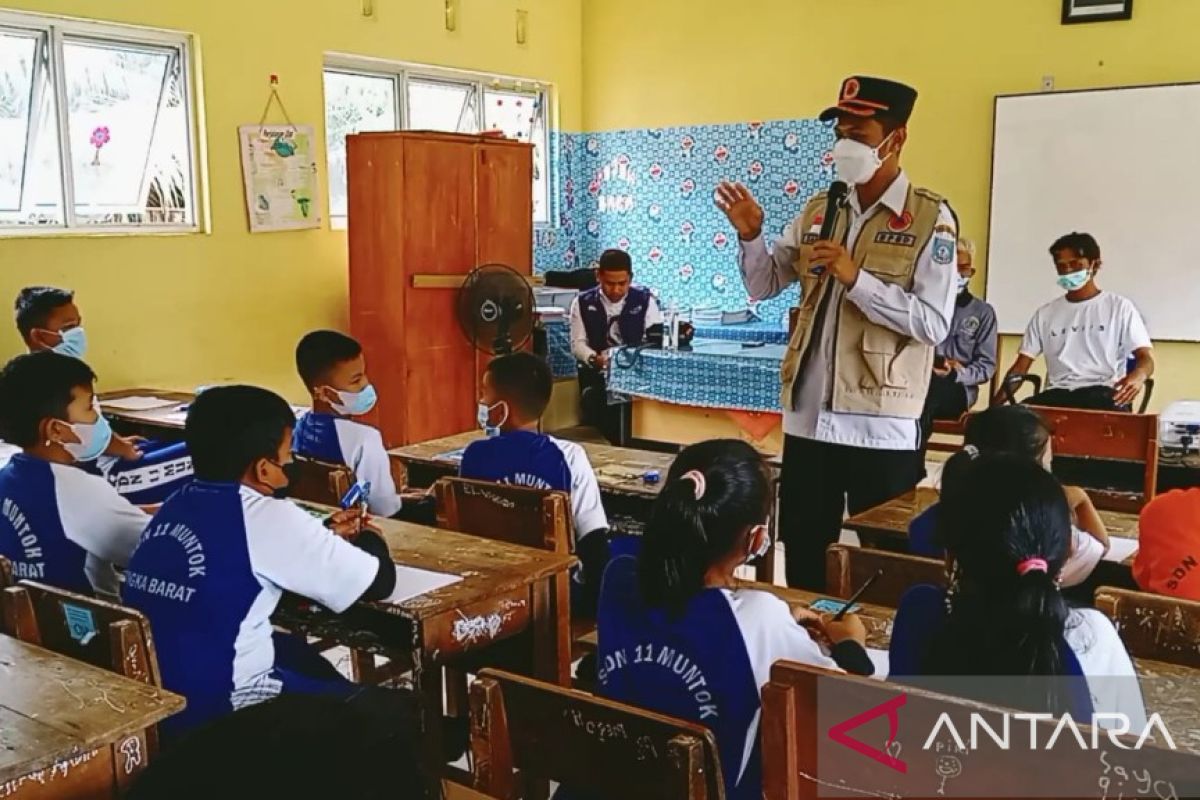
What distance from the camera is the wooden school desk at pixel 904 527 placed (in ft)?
7.63

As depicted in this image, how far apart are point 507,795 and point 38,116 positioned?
4.24 metres

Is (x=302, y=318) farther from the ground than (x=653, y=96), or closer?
closer

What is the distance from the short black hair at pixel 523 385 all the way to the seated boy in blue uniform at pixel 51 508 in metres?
0.91

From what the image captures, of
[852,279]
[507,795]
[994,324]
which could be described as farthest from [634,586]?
[994,324]

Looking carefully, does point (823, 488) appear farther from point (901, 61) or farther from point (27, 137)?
point (901, 61)

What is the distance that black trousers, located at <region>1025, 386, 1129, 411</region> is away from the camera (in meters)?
4.25

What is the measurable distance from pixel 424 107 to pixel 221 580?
4.95 meters

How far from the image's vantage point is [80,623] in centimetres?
177

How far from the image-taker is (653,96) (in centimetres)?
700

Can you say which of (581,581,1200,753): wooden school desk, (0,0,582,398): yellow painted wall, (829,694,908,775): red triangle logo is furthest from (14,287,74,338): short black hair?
(829,694,908,775): red triangle logo

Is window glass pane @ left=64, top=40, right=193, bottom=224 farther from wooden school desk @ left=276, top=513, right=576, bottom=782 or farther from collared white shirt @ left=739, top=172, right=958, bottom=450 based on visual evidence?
collared white shirt @ left=739, top=172, right=958, bottom=450

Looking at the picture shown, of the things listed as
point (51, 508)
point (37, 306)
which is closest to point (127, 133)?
point (37, 306)

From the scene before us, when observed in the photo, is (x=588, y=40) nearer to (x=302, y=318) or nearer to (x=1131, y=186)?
(x=302, y=318)

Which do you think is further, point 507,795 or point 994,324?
point 994,324
